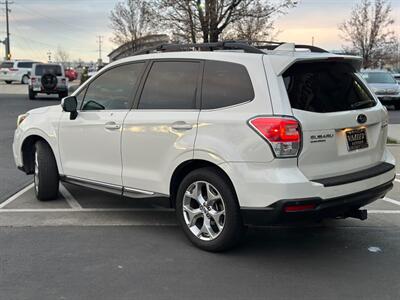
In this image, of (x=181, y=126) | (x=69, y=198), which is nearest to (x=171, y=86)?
(x=181, y=126)

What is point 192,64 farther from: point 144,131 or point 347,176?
point 347,176

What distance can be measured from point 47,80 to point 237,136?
2270cm

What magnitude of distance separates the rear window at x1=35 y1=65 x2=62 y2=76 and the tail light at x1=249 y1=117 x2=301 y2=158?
2312cm

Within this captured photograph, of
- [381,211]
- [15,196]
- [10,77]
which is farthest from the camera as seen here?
[10,77]

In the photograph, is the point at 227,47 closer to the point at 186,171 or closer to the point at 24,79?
the point at 186,171

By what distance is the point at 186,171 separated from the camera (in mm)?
4941

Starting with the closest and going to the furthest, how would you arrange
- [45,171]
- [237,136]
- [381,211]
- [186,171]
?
[237,136] < [186,171] < [381,211] < [45,171]

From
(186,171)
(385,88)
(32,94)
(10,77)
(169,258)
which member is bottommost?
(169,258)

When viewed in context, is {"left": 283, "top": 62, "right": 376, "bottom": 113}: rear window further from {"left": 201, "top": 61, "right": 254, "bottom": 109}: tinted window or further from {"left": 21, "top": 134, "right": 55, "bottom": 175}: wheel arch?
{"left": 21, "top": 134, "right": 55, "bottom": 175}: wheel arch

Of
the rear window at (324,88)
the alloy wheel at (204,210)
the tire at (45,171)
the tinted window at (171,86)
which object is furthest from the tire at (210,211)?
the tire at (45,171)

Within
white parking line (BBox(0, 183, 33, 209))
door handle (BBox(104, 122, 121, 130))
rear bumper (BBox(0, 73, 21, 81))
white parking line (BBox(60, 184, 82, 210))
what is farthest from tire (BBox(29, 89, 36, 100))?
door handle (BBox(104, 122, 121, 130))

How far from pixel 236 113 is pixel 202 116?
1.19ft

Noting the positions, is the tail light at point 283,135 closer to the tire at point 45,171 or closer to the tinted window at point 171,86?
the tinted window at point 171,86

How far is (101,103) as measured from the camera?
18.9 feet
